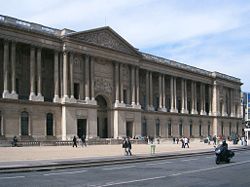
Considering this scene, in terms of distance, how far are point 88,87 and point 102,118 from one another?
8523 millimetres

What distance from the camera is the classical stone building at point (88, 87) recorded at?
60094mm

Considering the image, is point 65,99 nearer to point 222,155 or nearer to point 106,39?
point 106,39

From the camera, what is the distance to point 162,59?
90.6 m

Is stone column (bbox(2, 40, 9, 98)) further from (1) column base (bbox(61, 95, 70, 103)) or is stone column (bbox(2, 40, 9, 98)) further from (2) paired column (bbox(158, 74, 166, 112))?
(2) paired column (bbox(158, 74, 166, 112))

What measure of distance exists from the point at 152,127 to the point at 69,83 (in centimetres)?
2472

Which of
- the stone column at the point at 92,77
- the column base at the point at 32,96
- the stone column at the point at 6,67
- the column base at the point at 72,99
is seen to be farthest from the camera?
the stone column at the point at 92,77

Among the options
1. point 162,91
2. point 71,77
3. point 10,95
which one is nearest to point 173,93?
point 162,91

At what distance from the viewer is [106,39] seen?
73812mm

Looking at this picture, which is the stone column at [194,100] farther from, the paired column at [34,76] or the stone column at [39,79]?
the paired column at [34,76]

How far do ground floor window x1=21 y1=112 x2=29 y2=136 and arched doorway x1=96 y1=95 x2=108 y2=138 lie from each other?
17.0 m

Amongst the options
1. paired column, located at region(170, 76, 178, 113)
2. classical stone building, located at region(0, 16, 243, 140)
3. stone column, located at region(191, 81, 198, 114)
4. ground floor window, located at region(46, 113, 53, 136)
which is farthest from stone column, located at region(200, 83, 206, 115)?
ground floor window, located at region(46, 113, 53, 136)

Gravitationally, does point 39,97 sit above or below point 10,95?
below

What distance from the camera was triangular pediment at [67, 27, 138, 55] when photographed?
69.0 meters

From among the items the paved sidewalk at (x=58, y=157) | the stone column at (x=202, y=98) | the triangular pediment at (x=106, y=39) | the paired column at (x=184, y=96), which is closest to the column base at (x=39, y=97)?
the triangular pediment at (x=106, y=39)
